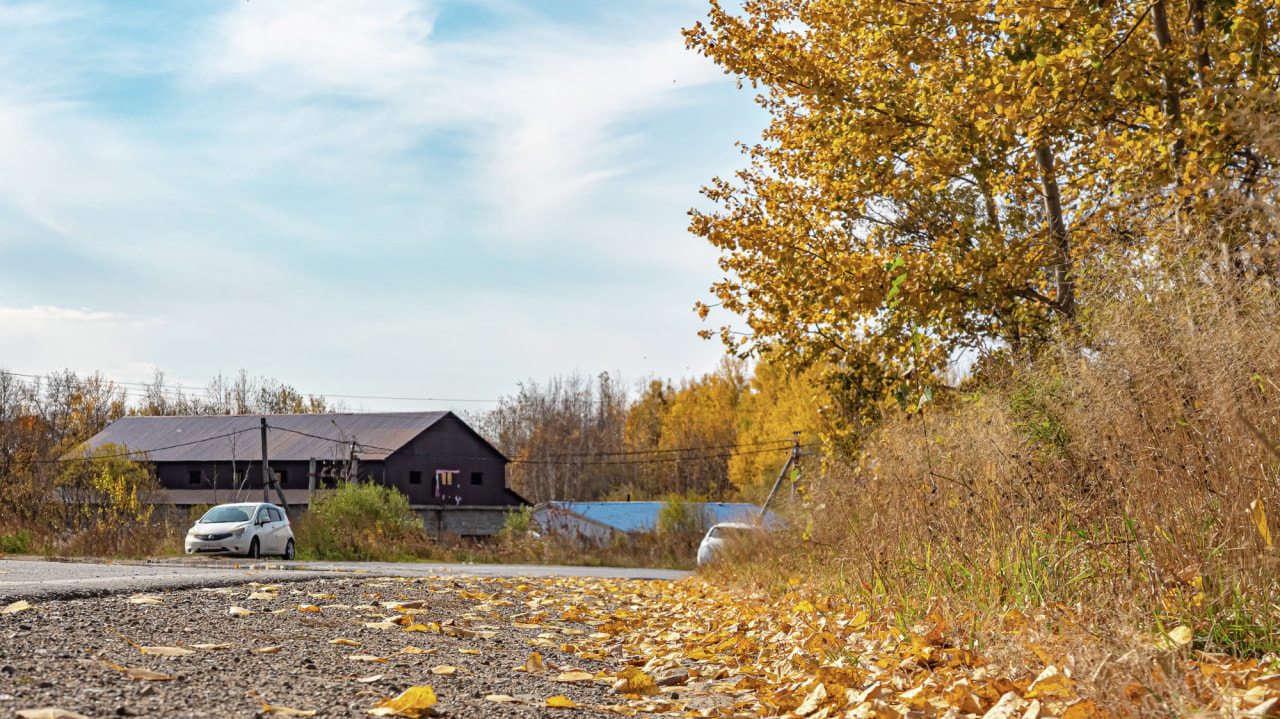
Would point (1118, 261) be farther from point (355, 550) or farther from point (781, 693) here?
point (355, 550)

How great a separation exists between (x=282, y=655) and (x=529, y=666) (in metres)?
1.07

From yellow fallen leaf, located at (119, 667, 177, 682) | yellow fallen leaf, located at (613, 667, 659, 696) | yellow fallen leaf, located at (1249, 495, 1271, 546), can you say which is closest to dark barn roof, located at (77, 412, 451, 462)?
yellow fallen leaf, located at (613, 667, 659, 696)

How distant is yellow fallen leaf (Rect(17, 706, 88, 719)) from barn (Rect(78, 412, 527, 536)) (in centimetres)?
4056

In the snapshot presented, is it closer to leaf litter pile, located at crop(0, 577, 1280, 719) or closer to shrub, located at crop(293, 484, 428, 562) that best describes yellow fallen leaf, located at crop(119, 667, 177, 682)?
leaf litter pile, located at crop(0, 577, 1280, 719)

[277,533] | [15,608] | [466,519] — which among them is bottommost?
[466,519]

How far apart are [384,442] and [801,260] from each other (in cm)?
4013

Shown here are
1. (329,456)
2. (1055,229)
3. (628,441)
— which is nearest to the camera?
(1055,229)

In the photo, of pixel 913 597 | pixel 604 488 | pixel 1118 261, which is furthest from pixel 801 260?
pixel 604 488

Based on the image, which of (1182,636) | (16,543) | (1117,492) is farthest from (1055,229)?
(16,543)

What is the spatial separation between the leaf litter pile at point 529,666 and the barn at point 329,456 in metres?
37.9

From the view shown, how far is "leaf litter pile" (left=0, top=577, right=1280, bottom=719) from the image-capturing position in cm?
286

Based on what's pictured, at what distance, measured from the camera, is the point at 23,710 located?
261 cm

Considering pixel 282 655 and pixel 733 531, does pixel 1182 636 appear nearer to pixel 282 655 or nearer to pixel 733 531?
pixel 282 655

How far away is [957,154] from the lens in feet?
33.3
